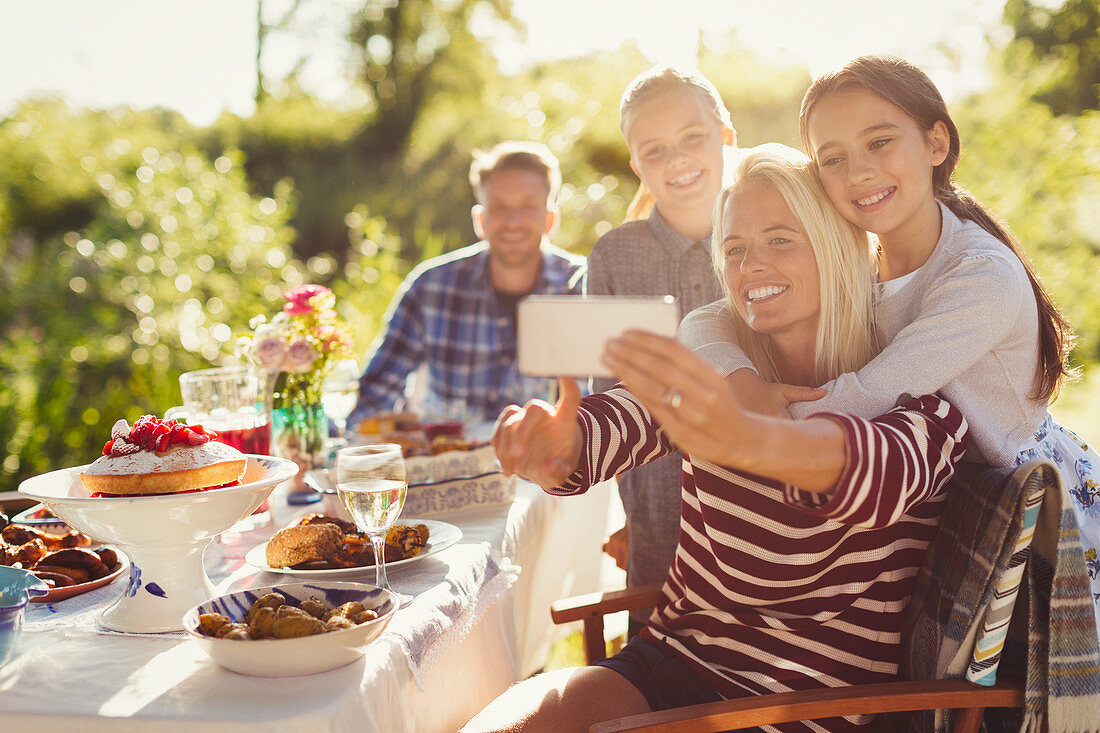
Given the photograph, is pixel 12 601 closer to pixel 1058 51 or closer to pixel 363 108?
pixel 1058 51

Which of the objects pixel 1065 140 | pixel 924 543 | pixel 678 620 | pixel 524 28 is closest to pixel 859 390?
pixel 924 543

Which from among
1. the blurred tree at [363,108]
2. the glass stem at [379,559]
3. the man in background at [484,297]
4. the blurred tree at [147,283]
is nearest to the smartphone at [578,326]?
the glass stem at [379,559]

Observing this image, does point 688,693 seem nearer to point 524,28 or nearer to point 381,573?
point 381,573

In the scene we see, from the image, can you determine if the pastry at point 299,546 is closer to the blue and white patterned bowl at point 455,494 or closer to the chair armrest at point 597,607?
the blue and white patterned bowl at point 455,494

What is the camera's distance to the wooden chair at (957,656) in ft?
4.42

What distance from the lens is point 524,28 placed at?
37.2 ft

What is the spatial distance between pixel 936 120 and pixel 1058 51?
6.74 metres

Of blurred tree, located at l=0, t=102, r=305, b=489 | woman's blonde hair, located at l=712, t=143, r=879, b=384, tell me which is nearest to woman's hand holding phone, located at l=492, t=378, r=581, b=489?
woman's blonde hair, located at l=712, t=143, r=879, b=384

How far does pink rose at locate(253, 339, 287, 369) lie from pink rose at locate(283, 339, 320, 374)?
2 cm

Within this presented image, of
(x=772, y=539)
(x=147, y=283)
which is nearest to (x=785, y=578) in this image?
(x=772, y=539)

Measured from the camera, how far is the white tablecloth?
3.56 ft

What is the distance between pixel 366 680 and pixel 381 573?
345 mm

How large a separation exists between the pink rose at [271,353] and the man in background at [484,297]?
4.81 ft

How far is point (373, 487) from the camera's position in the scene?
1415mm
